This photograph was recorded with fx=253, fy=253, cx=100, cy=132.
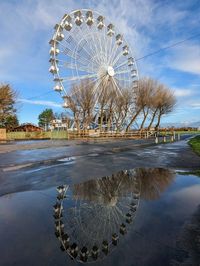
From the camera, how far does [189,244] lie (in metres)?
2.99

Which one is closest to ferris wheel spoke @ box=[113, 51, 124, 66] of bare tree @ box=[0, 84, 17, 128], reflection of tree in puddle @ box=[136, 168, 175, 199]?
bare tree @ box=[0, 84, 17, 128]

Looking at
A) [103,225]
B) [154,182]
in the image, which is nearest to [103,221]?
[103,225]

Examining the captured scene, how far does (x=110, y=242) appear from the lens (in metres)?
3.13

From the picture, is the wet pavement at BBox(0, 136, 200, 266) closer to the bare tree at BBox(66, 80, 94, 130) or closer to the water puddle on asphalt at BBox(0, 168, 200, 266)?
the water puddle on asphalt at BBox(0, 168, 200, 266)

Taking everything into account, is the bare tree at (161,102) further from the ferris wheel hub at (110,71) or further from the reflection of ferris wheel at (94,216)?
the reflection of ferris wheel at (94,216)

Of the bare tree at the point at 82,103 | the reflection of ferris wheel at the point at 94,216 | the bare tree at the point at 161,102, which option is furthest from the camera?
the bare tree at the point at 161,102

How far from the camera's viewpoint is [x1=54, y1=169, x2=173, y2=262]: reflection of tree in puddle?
3.08m

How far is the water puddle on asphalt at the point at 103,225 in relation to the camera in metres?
2.77

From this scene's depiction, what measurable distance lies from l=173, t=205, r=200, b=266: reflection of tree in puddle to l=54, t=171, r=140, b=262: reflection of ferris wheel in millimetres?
741

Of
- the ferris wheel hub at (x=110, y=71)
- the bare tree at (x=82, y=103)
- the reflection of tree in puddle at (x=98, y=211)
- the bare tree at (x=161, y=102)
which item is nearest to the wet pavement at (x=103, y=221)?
the reflection of tree in puddle at (x=98, y=211)

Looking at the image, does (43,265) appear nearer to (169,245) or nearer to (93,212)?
(169,245)

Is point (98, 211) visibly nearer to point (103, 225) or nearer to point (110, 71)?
point (103, 225)

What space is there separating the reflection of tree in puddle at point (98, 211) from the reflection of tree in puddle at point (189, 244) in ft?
2.41

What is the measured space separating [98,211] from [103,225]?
65 centimetres
